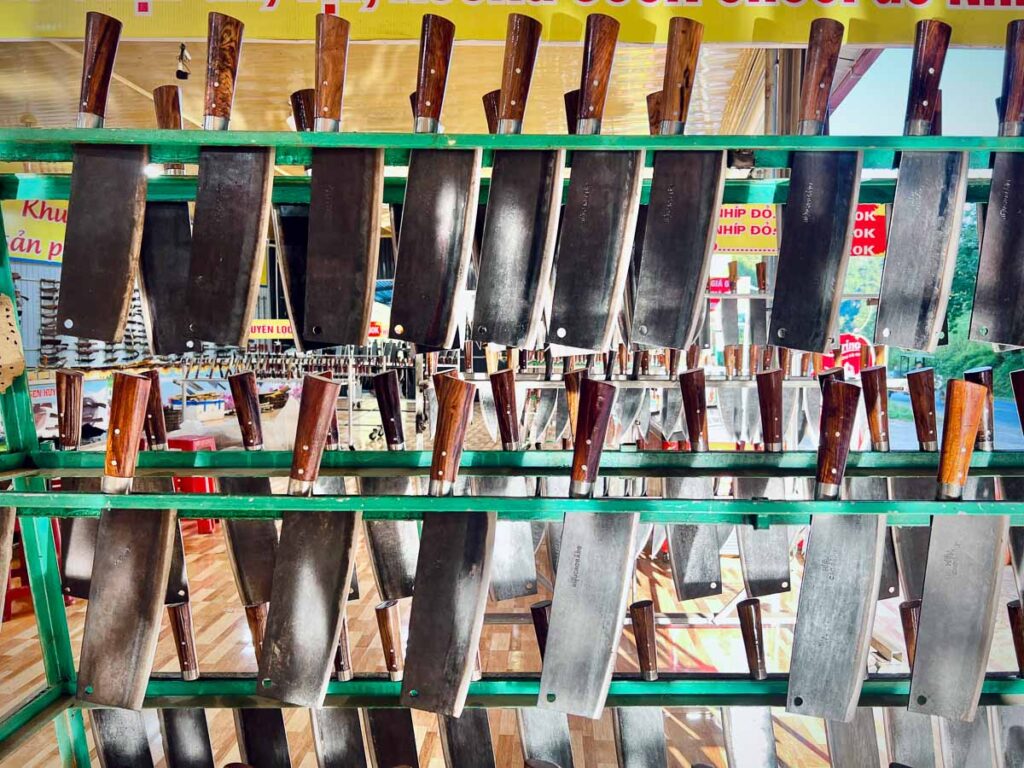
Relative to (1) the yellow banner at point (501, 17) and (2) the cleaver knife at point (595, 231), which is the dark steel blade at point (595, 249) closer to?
(2) the cleaver knife at point (595, 231)

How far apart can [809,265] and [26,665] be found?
181 inches

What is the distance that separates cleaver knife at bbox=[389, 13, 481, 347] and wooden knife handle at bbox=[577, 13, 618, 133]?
250 mm

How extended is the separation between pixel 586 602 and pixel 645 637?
0.83 feet

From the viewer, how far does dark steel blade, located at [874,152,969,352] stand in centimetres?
147

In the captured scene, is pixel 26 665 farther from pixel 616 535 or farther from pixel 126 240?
pixel 616 535

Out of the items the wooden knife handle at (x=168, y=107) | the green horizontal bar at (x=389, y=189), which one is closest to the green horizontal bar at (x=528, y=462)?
the green horizontal bar at (x=389, y=189)

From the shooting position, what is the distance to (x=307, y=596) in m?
1.61

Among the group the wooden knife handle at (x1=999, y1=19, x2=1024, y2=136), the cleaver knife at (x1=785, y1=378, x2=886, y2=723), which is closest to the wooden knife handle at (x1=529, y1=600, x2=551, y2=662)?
the cleaver knife at (x1=785, y1=378, x2=886, y2=723)

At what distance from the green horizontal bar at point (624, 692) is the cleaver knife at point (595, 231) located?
858mm

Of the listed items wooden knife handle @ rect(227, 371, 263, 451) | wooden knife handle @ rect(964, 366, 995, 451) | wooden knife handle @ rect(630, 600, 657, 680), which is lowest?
wooden knife handle @ rect(630, 600, 657, 680)

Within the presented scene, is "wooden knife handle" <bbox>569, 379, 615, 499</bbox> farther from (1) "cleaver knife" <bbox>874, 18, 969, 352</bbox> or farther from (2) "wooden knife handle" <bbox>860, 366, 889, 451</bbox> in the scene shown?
(2) "wooden knife handle" <bbox>860, 366, 889, 451</bbox>

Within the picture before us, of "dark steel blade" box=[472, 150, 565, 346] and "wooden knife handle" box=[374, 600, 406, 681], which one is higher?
"dark steel blade" box=[472, 150, 565, 346]

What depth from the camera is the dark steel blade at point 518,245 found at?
1.50m

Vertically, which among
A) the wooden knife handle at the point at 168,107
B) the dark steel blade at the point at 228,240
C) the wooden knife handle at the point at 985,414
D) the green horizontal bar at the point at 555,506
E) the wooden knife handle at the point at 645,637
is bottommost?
the wooden knife handle at the point at 645,637
